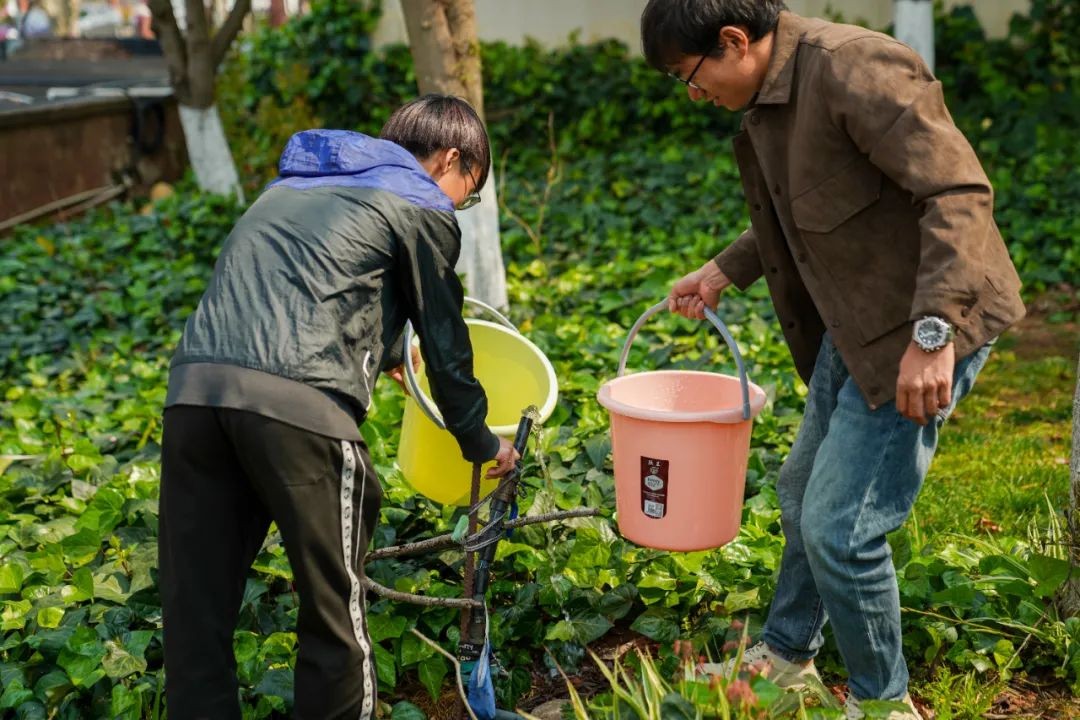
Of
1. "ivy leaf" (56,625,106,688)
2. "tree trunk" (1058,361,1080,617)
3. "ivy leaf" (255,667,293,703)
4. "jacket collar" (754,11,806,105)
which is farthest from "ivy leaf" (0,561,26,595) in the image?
"tree trunk" (1058,361,1080,617)

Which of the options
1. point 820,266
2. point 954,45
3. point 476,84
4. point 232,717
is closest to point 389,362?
point 232,717

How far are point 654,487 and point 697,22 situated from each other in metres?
1.05

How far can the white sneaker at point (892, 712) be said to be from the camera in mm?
2486

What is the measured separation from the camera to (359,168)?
2.42 metres

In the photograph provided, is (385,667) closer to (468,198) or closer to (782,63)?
(468,198)

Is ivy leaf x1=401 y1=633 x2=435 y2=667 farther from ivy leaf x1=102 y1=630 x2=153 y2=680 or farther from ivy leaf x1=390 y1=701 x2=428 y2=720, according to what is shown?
ivy leaf x1=102 y1=630 x2=153 y2=680

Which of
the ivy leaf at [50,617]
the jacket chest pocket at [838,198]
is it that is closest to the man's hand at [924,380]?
the jacket chest pocket at [838,198]

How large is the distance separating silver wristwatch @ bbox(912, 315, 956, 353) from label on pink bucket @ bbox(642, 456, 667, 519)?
0.76 m

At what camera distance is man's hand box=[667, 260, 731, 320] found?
9.41ft


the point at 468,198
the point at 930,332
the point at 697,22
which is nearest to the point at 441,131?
the point at 468,198

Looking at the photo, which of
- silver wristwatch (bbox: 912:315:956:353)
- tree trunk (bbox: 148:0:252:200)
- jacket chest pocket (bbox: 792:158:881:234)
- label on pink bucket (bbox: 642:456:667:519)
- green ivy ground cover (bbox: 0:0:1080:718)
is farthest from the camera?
tree trunk (bbox: 148:0:252:200)

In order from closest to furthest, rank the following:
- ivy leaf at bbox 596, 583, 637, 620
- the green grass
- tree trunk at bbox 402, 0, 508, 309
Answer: ivy leaf at bbox 596, 583, 637, 620
the green grass
tree trunk at bbox 402, 0, 508, 309

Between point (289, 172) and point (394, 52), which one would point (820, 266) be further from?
point (394, 52)

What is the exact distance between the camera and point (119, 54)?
25891 millimetres
